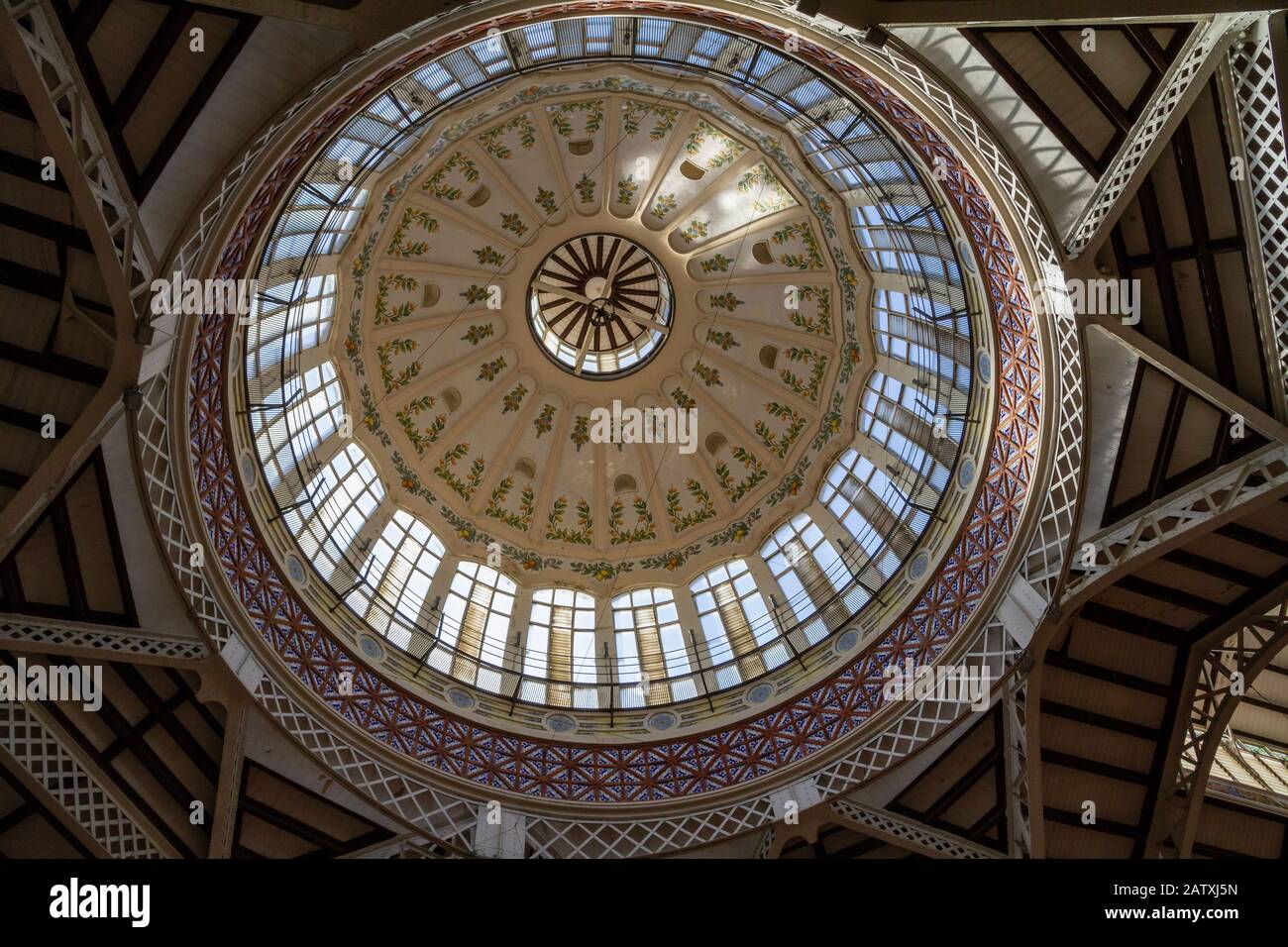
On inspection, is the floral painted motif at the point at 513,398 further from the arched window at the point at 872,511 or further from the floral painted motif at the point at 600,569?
the arched window at the point at 872,511

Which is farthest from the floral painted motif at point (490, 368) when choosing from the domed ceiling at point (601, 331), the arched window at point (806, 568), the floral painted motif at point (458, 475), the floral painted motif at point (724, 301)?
the arched window at point (806, 568)

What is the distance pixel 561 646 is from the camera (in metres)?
25.6

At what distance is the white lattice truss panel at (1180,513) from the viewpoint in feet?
49.3

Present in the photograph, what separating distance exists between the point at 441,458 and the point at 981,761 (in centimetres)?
1565

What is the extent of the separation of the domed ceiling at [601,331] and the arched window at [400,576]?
2.77ft

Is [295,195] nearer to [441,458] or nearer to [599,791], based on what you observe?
[441,458]

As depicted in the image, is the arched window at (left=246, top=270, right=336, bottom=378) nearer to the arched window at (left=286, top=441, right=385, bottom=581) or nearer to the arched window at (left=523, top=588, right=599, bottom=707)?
the arched window at (left=286, top=441, right=385, bottom=581)

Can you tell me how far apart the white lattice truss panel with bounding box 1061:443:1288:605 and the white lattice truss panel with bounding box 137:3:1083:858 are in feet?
1.98

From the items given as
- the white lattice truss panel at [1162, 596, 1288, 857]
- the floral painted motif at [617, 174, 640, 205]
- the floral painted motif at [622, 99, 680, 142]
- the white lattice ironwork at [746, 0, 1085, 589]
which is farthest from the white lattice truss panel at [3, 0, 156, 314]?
the white lattice truss panel at [1162, 596, 1288, 857]

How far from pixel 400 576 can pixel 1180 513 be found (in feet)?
54.4

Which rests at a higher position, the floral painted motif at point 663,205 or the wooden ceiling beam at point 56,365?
the floral painted motif at point 663,205

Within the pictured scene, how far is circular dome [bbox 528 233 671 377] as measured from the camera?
29188 millimetres

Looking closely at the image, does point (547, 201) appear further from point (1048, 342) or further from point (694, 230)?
point (1048, 342)

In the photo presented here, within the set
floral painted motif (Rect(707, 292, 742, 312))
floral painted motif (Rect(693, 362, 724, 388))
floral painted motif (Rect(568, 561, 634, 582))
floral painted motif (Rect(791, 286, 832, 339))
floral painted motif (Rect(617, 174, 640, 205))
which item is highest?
floral painted motif (Rect(617, 174, 640, 205))
